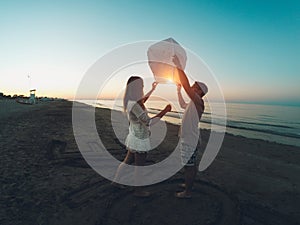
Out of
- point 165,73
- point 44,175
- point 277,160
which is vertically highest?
point 165,73

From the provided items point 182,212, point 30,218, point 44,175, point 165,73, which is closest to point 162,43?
point 165,73

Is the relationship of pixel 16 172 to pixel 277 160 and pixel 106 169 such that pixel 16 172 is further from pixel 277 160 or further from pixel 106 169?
pixel 277 160

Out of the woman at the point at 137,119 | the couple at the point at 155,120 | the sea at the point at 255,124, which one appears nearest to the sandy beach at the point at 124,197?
the couple at the point at 155,120

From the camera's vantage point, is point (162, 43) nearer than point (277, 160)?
Yes

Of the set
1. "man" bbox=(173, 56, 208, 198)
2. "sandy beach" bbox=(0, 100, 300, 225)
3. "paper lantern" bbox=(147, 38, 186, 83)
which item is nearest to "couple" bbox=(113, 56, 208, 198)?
"man" bbox=(173, 56, 208, 198)

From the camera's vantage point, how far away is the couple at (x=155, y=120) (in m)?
3.94

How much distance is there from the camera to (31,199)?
4.02 metres

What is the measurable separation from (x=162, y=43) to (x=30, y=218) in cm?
375

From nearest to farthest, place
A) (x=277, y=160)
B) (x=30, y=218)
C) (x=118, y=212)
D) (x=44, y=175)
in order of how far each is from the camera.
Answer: (x=30, y=218), (x=118, y=212), (x=44, y=175), (x=277, y=160)

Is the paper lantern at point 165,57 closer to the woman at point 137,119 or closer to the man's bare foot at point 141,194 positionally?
the woman at point 137,119

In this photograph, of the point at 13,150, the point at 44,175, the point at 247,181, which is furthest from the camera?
the point at 13,150

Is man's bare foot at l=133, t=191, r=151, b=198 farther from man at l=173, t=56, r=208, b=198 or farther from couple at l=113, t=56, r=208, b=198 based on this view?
man at l=173, t=56, r=208, b=198

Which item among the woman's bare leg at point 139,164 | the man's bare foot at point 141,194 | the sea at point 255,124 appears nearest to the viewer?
the woman's bare leg at point 139,164

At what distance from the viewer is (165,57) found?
3938mm
